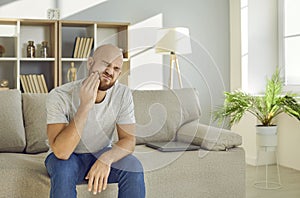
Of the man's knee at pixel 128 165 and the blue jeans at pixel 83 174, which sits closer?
the blue jeans at pixel 83 174

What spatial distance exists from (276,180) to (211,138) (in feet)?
4.69

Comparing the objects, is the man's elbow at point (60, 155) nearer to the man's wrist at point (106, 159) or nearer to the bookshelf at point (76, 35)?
the man's wrist at point (106, 159)

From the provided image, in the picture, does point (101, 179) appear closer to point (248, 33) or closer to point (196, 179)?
point (196, 179)

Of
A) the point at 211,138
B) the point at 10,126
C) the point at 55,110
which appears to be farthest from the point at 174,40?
the point at 55,110

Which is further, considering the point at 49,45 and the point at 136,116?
the point at 49,45

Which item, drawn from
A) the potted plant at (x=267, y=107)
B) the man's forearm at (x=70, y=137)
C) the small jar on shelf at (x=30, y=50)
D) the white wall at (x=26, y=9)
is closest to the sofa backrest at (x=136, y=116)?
the potted plant at (x=267, y=107)

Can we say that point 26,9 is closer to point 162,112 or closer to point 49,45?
point 49,45

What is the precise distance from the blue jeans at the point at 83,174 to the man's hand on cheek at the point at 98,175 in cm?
6

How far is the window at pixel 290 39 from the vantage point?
181 inches

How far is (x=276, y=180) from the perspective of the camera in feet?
13.0

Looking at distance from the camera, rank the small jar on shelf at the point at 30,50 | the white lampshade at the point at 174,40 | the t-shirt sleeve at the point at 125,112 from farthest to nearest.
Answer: the small jar on shelf at the point at 30,50
the white lampshade at the point at 174,40
the t-shirt sleeve at the point at 125,112

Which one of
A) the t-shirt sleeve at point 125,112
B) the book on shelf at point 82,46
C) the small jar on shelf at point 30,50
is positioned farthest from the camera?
the book on shelf at point 82,46

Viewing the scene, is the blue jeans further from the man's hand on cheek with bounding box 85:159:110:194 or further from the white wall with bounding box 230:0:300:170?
the white wall with bounding box 230:0:300:170

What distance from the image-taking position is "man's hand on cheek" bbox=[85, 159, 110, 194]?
82.3 inches
